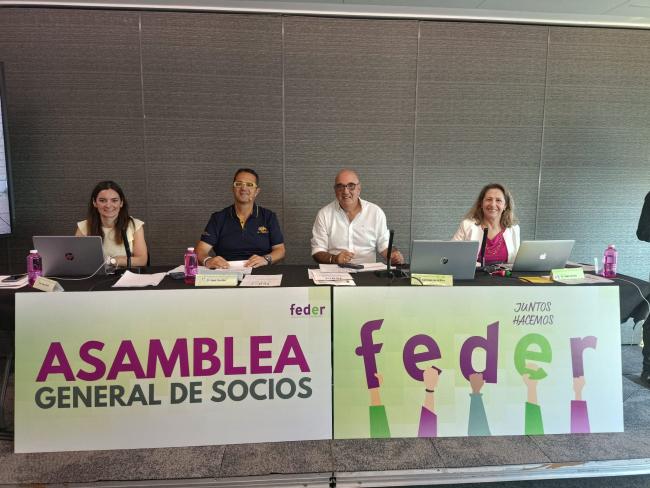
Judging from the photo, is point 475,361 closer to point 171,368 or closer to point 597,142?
point 171,368

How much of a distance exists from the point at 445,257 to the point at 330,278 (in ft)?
1.77

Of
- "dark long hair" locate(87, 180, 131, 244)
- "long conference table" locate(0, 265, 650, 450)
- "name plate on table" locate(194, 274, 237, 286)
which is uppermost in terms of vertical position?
"dark long hair" locate(87, 180, 131, 244)

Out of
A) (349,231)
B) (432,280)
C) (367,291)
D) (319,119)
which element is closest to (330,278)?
(367,291)

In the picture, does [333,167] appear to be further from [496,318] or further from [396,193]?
[496,318]

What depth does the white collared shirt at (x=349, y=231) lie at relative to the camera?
2.70 meters

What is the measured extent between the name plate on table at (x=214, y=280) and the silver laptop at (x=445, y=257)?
830mm

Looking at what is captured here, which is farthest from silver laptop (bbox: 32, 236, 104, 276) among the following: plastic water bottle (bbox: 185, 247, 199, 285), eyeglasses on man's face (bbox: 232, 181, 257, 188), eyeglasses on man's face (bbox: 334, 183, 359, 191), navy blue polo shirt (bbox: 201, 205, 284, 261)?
eyeglasses on man's face (bbox: 334, 183, 359, 191)

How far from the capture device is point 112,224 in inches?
95.1

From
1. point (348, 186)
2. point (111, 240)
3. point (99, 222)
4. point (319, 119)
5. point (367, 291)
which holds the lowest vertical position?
point (367, 291)

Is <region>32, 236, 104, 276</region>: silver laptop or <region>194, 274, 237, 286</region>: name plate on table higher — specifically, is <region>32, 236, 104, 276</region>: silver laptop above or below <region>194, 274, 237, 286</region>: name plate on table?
above

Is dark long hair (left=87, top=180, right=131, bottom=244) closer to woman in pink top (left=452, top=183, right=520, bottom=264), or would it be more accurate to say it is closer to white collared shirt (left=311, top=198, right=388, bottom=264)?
white collared shirt (left=311, top=198, right=388, bottom=264)

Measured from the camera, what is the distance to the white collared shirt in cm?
270

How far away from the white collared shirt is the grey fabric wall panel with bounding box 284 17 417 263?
479 millimetres

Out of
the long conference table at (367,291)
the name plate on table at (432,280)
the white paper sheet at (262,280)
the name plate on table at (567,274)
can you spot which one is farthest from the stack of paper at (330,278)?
the name plate on table at (567,274)
